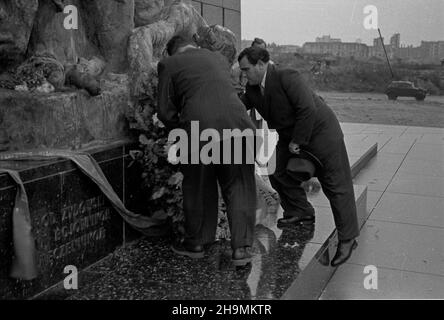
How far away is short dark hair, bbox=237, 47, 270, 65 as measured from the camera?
418cm

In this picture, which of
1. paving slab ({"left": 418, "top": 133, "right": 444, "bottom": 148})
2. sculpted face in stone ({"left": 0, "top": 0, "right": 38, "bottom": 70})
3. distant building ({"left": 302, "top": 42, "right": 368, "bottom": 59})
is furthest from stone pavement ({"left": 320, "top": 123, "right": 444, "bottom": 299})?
distant building ({"left": 302, "top": 42, "right": 368, "bottom": 59})

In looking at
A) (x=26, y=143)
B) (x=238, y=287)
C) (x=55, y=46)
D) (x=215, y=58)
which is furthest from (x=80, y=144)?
(x=238, y=287)

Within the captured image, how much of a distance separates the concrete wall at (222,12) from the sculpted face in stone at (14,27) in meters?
3.58

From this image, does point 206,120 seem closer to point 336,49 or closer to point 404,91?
point 336,49

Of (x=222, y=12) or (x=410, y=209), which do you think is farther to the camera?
(x=222, y=12)

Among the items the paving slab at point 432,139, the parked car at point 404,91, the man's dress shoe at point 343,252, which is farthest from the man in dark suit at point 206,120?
the parked car at point 404,91

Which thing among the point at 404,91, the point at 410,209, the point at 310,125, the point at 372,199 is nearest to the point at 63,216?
the point at 310,125

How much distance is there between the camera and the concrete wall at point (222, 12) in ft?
25.2

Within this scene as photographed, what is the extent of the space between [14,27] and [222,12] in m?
4.84

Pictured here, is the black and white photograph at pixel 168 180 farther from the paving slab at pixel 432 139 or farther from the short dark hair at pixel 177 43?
the paving slab at pixel 432 139

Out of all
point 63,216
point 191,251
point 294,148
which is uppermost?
point 294,148

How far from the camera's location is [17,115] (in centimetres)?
371

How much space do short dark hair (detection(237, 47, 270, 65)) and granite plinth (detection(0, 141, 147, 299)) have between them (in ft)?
3.54

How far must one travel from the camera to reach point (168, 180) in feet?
13.7
